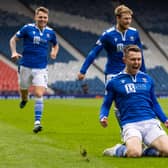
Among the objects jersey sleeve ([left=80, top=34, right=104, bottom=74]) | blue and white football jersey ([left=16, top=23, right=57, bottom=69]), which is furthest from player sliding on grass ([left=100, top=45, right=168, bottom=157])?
blue and white football jersey ([left=16, top=23, right=57, bottom=69])

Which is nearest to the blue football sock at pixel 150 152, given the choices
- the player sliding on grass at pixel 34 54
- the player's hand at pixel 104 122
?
the player's hand at pixel 104 122

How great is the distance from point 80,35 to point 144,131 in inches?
1453

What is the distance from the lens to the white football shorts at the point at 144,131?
795 cm

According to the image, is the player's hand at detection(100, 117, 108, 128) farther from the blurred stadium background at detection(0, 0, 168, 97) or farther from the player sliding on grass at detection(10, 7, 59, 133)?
the blurred stadium background at detection(0, 0, 168, 97)

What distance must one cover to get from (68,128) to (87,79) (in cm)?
2903

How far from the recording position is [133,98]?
8195mm

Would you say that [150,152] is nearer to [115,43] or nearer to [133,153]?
[133,153]

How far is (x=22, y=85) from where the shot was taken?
42.1 ft

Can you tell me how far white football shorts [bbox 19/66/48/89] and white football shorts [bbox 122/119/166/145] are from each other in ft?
14.6

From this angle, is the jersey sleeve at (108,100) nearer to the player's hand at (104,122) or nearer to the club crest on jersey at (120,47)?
the player's hand at (104,122)

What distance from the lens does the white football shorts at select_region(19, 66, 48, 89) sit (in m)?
12.4

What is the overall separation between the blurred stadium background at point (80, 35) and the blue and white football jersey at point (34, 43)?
2534 cm

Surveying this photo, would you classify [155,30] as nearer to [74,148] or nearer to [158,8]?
[158,8]

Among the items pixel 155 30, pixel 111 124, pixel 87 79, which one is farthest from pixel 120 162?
pixel 155 30
